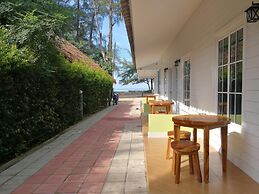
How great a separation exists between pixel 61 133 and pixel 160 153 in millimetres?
4269

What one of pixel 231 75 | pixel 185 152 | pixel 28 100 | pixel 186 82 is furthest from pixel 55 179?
pixel 186 82

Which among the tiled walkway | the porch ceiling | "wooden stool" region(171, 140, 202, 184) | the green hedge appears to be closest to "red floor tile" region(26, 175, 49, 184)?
the tiled walkway

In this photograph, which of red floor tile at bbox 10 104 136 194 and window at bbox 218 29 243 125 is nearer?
red floor tile at bbox 10 104 136 194

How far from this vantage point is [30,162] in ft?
19.8

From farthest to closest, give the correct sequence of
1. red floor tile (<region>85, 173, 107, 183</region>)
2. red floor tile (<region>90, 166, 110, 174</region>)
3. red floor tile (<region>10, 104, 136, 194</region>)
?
red floor tile (<region>90, 166, 110, 174</region>)
red floor tile (<region>85, 173, 107, 183</region>)
red floor tile (<region>10, 104, 136, 194</region>)

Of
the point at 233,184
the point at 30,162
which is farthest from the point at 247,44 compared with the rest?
the point at 30,162

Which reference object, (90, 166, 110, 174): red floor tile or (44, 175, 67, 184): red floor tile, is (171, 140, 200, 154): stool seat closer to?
(90, 166, 110, 174): red floor tile

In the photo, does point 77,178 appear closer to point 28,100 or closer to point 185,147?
point 185,147

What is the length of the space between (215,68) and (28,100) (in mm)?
3977

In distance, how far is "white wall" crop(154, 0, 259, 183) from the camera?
4262 millimetres

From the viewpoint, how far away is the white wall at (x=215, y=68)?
426 centimetres

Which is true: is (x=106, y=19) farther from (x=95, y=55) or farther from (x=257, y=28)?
(x=257, y=28)

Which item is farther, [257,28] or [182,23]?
[182,23]

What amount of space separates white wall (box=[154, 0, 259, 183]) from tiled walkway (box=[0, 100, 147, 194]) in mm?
1505
